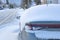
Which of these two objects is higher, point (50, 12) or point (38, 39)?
point (50, 12)

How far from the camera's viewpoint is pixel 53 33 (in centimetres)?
319

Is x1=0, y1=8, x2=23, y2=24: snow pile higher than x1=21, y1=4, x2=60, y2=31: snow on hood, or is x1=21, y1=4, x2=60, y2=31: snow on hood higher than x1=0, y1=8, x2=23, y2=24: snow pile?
x1=21, y1=4, x2=60, y2=31: snow on hood

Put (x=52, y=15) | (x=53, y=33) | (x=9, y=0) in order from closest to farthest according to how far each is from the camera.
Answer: (x=53, y=33), (x=52, y=15), (x=9, y=0)

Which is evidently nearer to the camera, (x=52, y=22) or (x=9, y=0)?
(x=52, y=22)

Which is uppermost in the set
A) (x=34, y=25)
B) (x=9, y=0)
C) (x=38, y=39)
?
(x=34, y=25)

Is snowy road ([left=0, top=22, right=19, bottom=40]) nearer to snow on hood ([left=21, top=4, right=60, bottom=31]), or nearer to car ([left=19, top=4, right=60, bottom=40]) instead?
Answer: snow on hood ([left=21, top=4, right=60, bottom=31])

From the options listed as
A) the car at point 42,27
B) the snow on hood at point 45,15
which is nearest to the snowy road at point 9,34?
the snow on hood at point 45,15

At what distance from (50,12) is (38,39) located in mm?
656

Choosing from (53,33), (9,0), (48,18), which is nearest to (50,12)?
(48,18)

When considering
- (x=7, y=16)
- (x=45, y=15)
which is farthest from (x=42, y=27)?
(x=7, y=16)

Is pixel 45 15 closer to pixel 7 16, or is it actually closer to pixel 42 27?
pixel 42 27

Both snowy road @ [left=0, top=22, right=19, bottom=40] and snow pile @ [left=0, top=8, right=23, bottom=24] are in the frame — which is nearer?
snowy road @ [left=0, top=22, right=19, bottom=40]

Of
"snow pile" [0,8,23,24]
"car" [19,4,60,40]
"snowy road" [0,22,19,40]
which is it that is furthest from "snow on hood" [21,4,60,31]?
"snow pile" [0,8,23,24]

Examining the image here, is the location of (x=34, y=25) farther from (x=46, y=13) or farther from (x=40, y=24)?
(x=46, y=13)
